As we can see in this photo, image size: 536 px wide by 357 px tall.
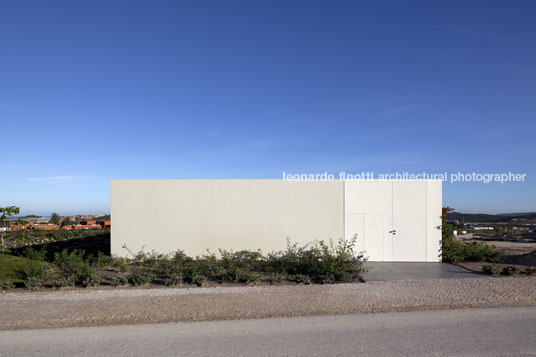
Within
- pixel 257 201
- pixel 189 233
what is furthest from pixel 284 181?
pixel 189 233

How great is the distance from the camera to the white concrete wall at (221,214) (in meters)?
12.2

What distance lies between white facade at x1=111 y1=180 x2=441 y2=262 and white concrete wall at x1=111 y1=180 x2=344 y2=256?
3cm

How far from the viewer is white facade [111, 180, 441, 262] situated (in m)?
12.2

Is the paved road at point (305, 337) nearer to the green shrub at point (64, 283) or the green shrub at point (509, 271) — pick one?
the green shrub at point (64, 283)

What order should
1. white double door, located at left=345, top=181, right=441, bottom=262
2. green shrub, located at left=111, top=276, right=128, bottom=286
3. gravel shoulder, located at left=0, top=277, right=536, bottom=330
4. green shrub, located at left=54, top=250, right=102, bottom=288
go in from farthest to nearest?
1. white double door, located at left=345, top=181, right=441, bottom=262
2. green shrub, located at left=111, top=276, right=128, bottom=286
3. green shrub, located at left=54, top=250, right=102, bottom=288
4. gravel shoulder, located at left=0, top=277, right=536, bottom=330

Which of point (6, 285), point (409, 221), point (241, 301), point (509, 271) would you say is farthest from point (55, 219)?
point (509, 271)

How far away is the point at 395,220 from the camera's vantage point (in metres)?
12.4

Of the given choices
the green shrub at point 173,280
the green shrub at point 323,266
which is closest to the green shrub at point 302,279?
the green shrub at point 323,266

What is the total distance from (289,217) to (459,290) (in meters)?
5.77

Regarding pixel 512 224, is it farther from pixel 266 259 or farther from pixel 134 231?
pixel 134 231

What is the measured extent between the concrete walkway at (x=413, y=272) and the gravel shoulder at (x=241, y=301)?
902 mm

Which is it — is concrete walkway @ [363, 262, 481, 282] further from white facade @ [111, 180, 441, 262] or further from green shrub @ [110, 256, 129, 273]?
green shrub @ [110, 256, 129, 273]

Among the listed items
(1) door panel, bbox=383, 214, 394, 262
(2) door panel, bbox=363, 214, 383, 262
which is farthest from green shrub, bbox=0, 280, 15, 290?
(1) door panel, bbox=383, 214, 394, 262

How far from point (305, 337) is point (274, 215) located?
23.8 ft
